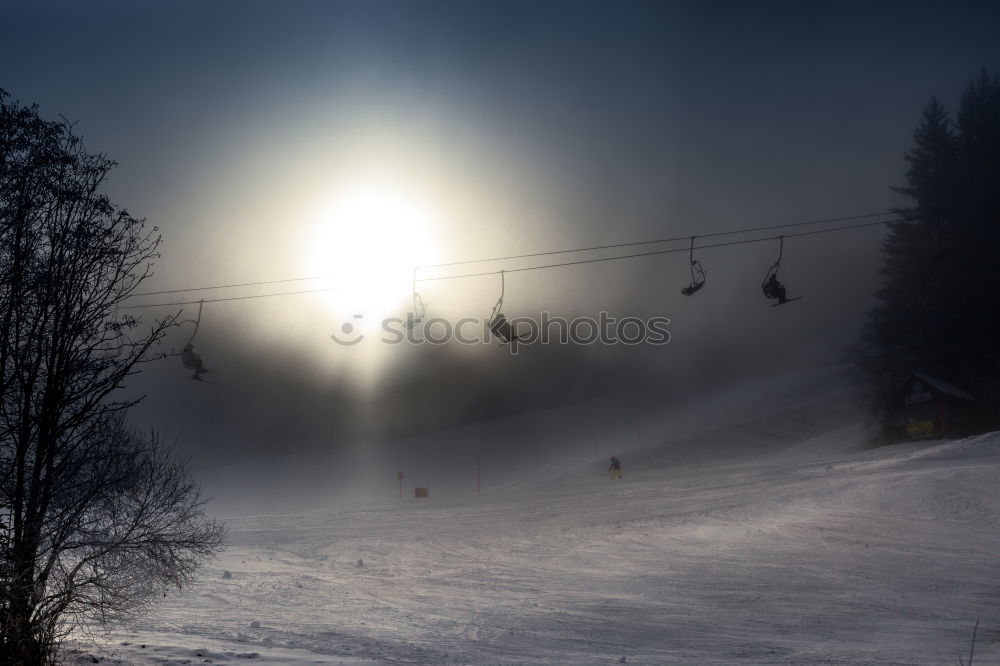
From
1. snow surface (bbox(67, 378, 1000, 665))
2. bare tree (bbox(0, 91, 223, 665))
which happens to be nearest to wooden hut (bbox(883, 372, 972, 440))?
snow surface (bbox(67, 378, 1000, 665))

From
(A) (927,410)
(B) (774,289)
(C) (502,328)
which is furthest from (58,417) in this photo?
(A) (927,410)

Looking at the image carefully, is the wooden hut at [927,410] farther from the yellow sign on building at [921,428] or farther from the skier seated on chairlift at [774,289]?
the skier seated on chairlift at [774,289]

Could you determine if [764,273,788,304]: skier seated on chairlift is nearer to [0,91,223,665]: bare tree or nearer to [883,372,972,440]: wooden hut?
[0,91,223,665]: bare tree

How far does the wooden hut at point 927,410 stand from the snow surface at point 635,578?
1214cm

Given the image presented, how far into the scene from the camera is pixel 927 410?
49.6 m

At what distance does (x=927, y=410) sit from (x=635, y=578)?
126 ft

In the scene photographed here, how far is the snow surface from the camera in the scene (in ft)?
41.6

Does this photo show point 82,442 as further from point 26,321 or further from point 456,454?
point 456,454

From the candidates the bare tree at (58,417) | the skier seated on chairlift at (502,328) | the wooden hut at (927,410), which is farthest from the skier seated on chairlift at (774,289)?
the wooden hut at (927,410)

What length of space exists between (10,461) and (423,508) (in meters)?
30.1

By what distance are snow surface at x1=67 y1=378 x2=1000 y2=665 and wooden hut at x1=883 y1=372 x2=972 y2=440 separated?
12145 millimetres

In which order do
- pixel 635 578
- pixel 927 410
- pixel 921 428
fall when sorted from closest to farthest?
pixel 635 578 → pixel 927 410 → pixel 921 428

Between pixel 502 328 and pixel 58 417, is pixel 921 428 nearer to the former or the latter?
pixel 502 328

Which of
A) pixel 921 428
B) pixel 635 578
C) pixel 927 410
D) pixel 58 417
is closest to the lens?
pixel 58 417
